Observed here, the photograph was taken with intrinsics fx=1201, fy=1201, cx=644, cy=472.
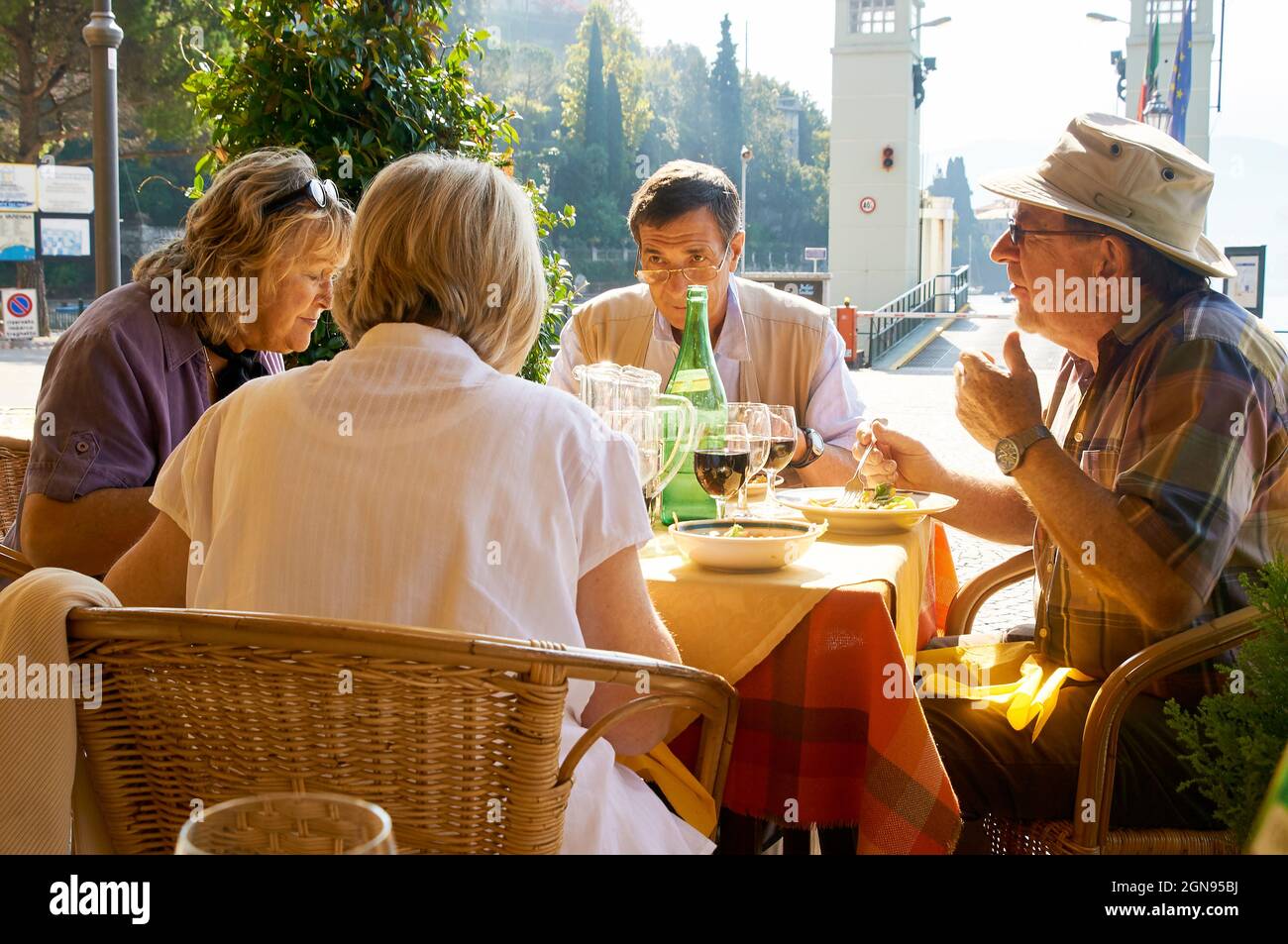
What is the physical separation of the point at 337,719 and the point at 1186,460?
141 cm

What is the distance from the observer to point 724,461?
2100 millimetres

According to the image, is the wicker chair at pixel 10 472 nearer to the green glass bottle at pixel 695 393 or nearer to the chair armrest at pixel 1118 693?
the green glass bottle at pixel 695 393

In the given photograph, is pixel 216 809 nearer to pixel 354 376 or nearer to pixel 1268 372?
pixel 354 376

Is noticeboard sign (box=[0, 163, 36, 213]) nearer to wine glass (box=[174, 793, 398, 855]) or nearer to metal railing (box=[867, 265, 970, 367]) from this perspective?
wine glass (box=[174, 793, 398, 855])

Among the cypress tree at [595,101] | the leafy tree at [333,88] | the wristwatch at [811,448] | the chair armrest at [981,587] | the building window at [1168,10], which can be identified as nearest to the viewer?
the chair armrest at [981,587]

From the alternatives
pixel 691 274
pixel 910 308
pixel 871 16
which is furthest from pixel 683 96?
pixel 691 274

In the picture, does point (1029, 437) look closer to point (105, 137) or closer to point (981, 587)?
point (981, 587)

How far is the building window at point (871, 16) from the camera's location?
26.8 meters

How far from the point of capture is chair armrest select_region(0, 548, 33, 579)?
225 centimetres

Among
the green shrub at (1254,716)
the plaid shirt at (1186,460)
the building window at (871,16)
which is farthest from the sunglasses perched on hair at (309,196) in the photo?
the building window at (871,16)

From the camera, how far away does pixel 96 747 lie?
1.25 metres

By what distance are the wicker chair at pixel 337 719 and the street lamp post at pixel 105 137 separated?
13.0ft

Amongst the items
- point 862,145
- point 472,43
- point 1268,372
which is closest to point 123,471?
point 1268,372
